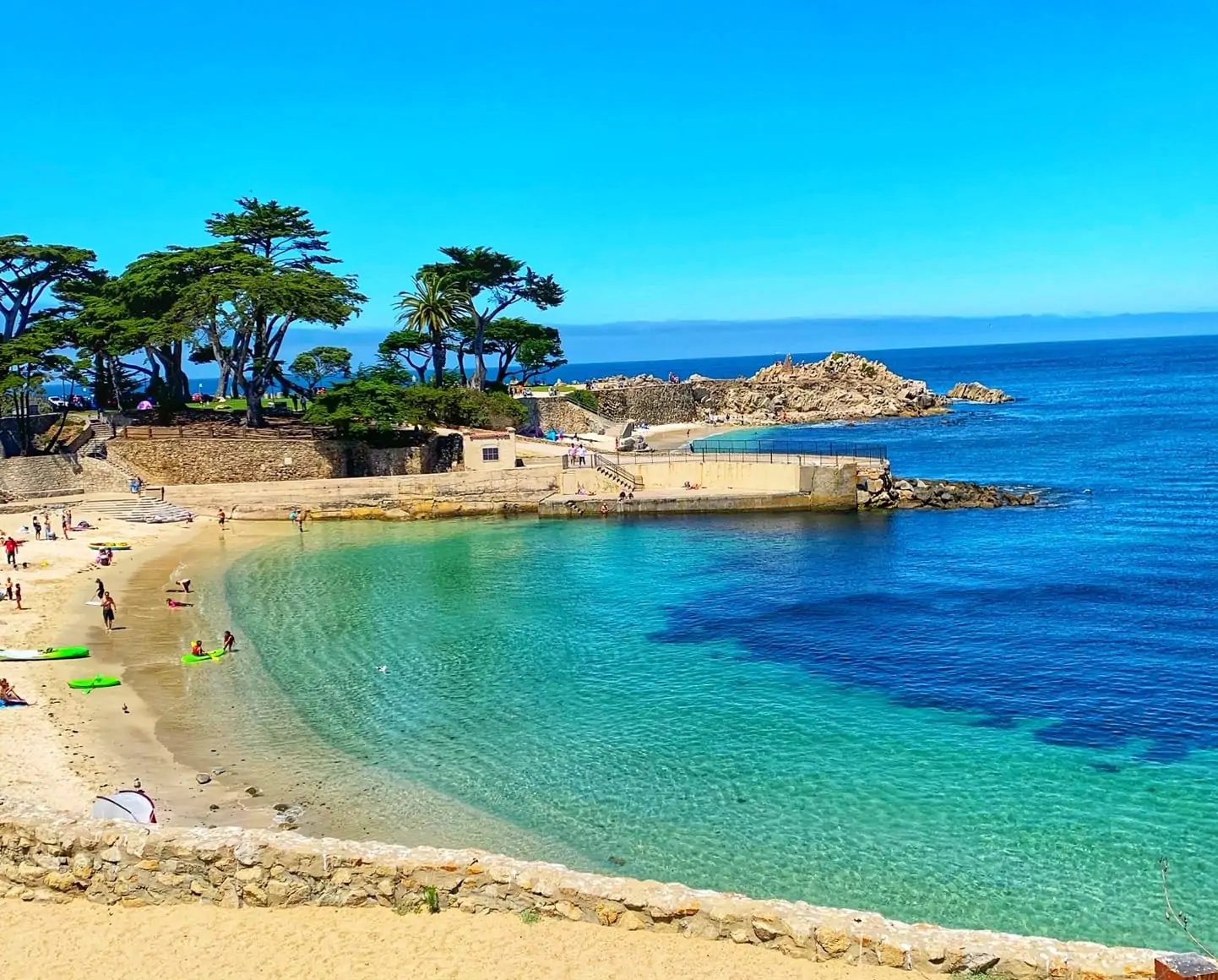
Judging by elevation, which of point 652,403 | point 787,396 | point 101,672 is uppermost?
point 787,396

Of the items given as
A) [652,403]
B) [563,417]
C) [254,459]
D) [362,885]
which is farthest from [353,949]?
[652,403]

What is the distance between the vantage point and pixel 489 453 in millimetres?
49625

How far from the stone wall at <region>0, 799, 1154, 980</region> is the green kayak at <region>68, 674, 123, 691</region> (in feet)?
35.5

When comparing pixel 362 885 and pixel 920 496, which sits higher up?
pixel 920 496

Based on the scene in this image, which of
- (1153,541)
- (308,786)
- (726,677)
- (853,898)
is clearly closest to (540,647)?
(726,677)

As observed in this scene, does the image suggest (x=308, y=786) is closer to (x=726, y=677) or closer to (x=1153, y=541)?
(x=726, y=677)

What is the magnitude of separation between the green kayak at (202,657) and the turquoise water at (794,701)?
911 mm

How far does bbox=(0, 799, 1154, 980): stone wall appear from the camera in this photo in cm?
991

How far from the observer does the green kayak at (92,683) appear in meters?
21.6

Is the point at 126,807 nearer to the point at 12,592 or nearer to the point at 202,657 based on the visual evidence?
the point at 202,657

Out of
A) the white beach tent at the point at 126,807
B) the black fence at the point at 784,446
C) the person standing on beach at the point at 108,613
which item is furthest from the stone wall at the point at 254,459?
the white beach tent at the point at 126,807

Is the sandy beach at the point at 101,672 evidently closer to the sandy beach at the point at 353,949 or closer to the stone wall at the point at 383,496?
the sandy beach at the point at 353,949

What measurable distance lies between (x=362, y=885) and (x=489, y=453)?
129ft

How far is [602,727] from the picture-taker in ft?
64.3
